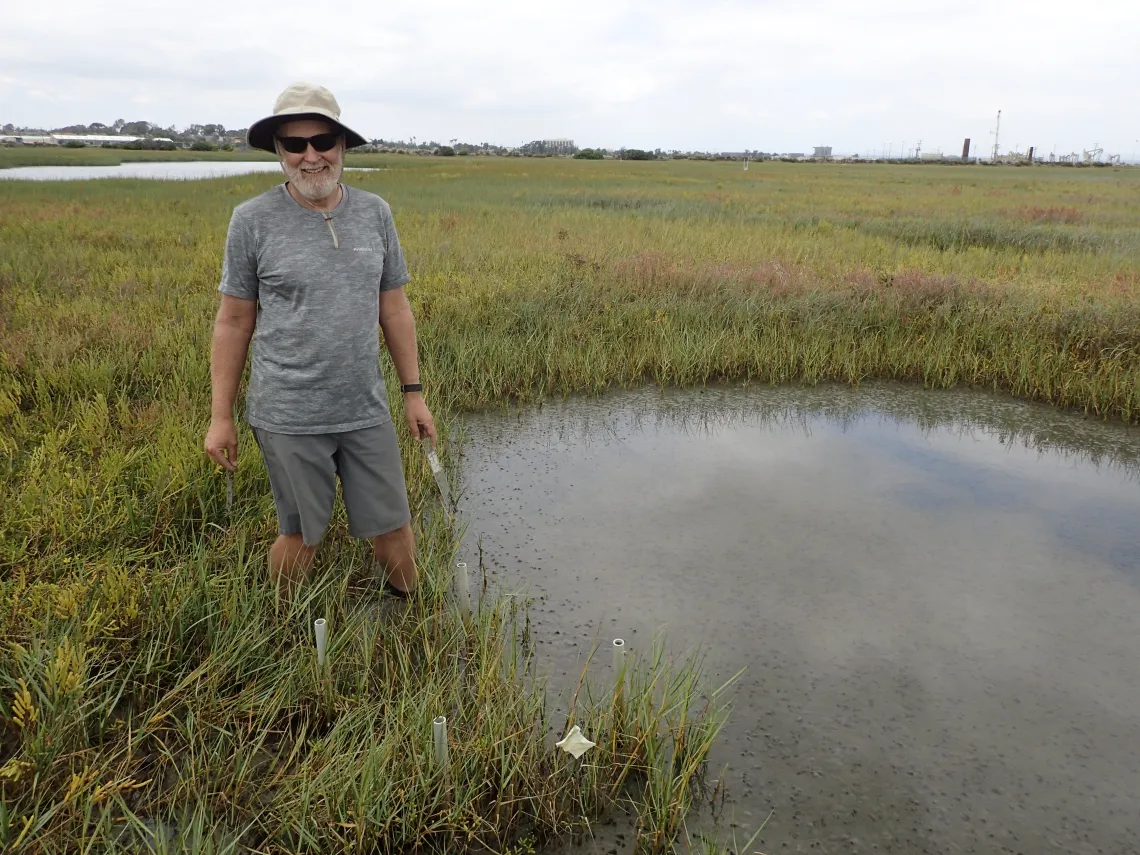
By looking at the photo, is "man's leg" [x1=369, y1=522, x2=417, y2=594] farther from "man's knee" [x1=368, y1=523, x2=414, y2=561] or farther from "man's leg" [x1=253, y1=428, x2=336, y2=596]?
"man's leg" [x1=253, y1=428, x2=336, y2=596]

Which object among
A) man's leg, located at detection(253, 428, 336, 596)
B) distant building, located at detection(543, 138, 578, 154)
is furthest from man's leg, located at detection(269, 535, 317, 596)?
distant building, located at detection(543, 138, 578, 154)

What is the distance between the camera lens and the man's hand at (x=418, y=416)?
2.81 metres

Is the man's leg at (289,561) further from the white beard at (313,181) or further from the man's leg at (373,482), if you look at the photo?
the white beard at (313,181)

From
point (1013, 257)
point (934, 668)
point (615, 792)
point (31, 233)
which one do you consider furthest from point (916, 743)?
point (31, 233)

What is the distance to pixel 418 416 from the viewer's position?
281 centimetres

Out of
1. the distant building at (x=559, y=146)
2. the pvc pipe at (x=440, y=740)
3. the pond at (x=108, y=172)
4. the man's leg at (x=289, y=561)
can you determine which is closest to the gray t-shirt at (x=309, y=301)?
the man's leg at (x=289, y=561)

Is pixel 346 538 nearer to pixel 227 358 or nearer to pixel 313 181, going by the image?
pixel 227 358

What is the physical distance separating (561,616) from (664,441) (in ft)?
7.35

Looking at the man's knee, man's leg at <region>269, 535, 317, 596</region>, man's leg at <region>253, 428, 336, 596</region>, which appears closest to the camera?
man's leg at <region>253, 428, 336, 596</region>

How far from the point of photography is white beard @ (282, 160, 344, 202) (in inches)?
90.5

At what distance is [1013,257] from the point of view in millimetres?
9789

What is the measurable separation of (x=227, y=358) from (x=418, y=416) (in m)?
0.68

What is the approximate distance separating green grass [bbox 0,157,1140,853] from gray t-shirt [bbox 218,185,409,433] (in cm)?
73

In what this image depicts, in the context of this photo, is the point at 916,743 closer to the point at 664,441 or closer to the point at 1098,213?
the point at 664,441
